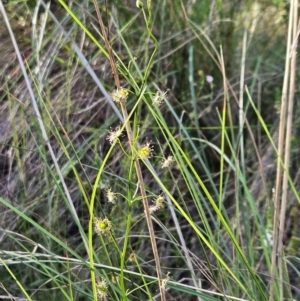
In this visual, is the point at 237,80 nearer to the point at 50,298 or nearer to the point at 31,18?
the point at 31,18

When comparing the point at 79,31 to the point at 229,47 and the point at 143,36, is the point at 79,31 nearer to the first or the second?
the point at 143,36

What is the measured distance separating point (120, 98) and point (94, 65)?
2.08 ft

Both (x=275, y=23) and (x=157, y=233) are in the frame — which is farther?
(x=275, y=23)

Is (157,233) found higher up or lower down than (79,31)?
lower down

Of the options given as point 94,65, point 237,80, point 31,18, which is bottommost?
point 237,80

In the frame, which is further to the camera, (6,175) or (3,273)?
(6,175)

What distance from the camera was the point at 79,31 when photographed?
3.72 feet

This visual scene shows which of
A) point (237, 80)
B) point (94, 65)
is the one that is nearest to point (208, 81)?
point (237, 80)

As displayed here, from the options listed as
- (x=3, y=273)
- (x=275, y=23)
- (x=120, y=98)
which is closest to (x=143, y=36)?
(x=275, y=23)

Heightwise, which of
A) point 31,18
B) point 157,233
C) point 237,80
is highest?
point 31,18

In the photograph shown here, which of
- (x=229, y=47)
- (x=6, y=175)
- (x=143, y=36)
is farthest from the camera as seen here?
(x=229, y=47)

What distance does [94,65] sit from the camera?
1.12 m

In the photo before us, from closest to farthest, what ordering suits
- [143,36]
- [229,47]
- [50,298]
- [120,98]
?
[120,98], [50,298], [143,36], [229,47]

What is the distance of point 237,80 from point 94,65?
0.30 m
